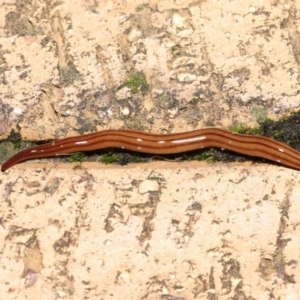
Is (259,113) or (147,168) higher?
(259,113)

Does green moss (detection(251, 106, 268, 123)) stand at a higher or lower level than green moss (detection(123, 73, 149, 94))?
lower

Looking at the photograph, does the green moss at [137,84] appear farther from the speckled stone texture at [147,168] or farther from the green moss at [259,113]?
the green moss at [259,113]

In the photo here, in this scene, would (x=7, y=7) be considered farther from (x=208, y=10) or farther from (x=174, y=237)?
(x=174, y=237)

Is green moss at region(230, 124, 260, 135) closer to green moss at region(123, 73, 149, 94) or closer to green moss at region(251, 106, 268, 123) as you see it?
green moss at region(251, 106, 268, 123)

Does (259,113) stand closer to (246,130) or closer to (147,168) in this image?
(246,130)

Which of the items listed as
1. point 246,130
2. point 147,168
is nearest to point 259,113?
point 246,130

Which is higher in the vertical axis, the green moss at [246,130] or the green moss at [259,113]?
the green moss at [259,113]

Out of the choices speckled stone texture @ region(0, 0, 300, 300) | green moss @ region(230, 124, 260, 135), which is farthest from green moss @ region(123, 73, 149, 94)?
green moss @ region(230, 124, 260, 135)

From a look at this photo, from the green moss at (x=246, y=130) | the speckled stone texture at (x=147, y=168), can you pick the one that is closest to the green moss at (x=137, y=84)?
the speckled stone texture at (x=147, y=168)
